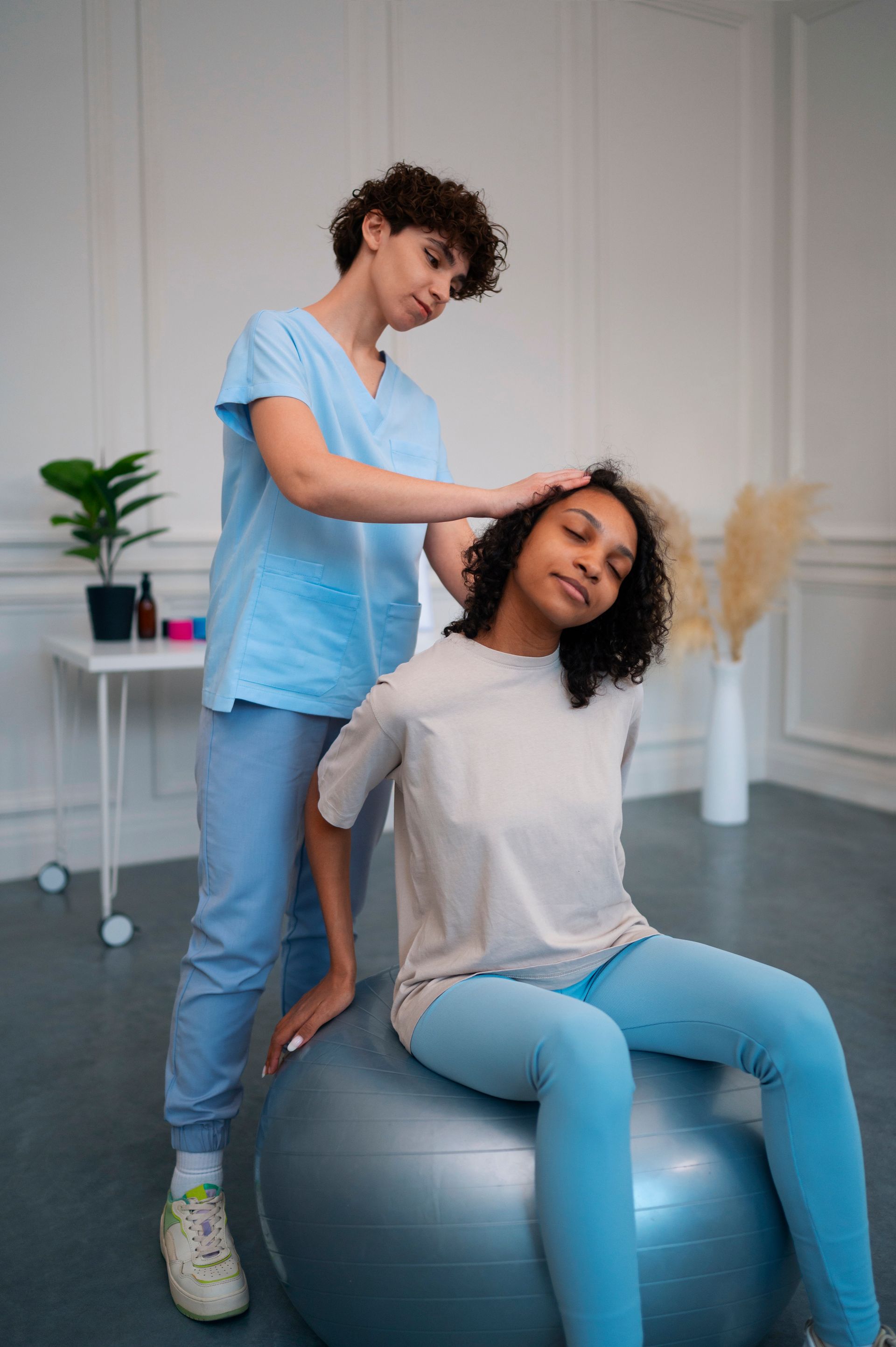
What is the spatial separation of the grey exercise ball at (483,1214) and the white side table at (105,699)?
1306 mm

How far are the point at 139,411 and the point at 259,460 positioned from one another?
1.90 meters

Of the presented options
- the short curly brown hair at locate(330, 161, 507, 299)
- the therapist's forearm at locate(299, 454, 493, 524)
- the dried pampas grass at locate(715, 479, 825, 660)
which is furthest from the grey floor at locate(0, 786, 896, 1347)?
the short curly brown hair at locate(330, 161, 507, 299)

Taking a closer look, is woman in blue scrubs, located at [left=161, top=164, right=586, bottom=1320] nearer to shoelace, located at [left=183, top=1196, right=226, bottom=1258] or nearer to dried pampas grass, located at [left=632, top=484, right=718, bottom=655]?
shoelace, located at [left=183, top=1196, right=226, bottom=1258]

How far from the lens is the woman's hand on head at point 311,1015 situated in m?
1.27

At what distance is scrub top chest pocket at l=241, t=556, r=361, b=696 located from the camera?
133 centimetres

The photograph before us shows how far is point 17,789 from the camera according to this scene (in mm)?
2986

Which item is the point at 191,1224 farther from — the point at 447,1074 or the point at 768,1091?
the point at 768,1091

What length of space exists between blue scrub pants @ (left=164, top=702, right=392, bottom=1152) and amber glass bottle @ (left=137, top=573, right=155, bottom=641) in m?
1.59

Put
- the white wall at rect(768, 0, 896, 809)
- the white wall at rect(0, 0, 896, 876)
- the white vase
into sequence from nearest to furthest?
the white wall at rect(0, 0, 896, 876) → the white vase → the white wall at rect(768, 0, 896, 809)

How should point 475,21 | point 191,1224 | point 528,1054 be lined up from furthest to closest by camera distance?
point 475,21, point 191,1224, point 528,1054

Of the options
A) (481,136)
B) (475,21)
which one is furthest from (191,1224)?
(475,21)

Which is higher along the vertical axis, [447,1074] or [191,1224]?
[447,1074]

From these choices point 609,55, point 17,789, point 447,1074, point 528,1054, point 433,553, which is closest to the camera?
point 528,1054

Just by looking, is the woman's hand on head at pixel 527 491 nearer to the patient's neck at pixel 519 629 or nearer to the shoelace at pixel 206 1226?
the patient's neck at pixel 519 629
